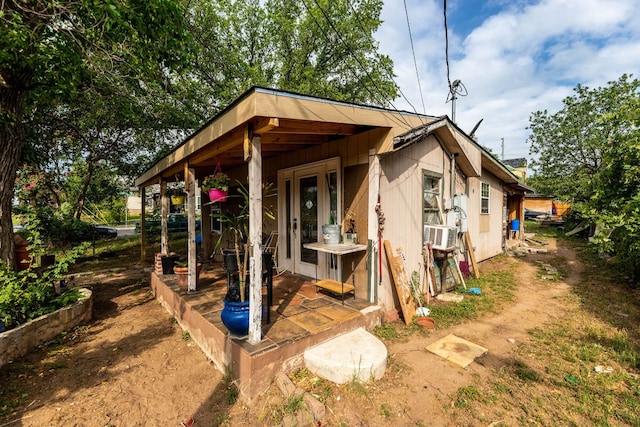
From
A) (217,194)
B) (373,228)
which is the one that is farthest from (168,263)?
(373,228)

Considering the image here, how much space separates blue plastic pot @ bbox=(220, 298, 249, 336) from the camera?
117 inches

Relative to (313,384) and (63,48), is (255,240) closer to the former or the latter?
(313,384)

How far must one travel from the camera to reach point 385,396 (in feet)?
8.79

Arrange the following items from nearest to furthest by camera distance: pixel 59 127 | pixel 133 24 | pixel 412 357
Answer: pixel 412 357 < pixel 133 24 < pixel 59 127

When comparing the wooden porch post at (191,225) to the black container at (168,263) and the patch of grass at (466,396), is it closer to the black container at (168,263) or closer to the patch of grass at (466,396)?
the black container at (168,263)

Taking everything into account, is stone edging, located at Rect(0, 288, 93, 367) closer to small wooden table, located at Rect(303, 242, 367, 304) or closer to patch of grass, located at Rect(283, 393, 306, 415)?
patch of grass, located at Rect(283, 393, 306, 415)

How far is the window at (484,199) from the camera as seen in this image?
8.66 metres

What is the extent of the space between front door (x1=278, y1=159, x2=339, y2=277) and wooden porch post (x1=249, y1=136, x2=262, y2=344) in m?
1.92

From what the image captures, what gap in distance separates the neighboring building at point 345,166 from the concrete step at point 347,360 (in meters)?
1.02

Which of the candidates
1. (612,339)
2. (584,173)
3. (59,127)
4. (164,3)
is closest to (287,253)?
(164,3)

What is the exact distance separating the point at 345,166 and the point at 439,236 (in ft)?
8.17

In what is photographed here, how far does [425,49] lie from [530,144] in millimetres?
19797

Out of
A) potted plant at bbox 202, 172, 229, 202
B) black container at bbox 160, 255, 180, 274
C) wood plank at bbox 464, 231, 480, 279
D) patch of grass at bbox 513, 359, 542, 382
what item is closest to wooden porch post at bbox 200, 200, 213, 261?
black container at bbox 160, 255, 180, 274

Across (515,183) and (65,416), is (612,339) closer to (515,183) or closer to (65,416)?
(65,416)
